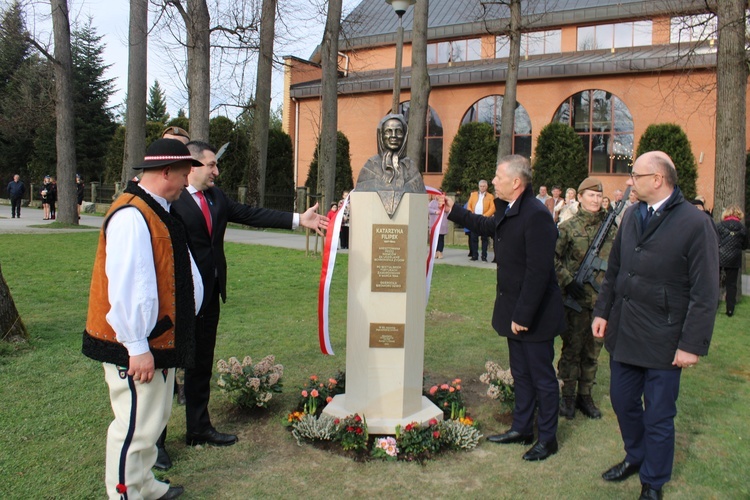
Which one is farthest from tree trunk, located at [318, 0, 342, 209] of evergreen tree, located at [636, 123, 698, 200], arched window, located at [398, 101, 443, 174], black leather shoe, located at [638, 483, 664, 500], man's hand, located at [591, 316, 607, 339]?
black leather shoe, located at [638, 483, 664, 500]

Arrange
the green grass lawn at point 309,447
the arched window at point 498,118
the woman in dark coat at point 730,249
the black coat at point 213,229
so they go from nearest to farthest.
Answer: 1. the green grass lawn at point 309,447
2. the black coat at point 213,229
3. the woman in dark coat at point 730,249
4. the arched window at point 498,118

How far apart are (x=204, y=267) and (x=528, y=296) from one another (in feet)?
7.64

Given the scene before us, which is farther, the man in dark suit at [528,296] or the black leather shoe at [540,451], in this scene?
the black leather shoe at [540,451]

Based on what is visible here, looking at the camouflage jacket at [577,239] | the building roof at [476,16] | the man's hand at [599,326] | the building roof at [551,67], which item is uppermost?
the building roof at [476,16]

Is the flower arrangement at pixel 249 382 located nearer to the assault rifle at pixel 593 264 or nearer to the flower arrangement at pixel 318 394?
the flower arrangement at pixel 318 394

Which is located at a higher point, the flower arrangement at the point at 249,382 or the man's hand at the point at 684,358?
the man's hand at the point at 684,358

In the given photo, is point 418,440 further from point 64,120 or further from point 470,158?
A: point 470,158

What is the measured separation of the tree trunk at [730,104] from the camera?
1114cm

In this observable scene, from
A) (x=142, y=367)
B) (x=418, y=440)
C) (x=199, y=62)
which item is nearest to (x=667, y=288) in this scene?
(x=418, y=440)

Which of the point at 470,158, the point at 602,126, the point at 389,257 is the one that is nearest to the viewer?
the point at 389,257

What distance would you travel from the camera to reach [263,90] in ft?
72.1

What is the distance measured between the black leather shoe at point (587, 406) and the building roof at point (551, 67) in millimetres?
16845

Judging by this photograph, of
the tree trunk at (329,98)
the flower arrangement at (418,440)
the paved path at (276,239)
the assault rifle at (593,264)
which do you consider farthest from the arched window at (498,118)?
the flower arrangement at (418,440)

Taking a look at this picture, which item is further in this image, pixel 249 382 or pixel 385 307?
pixel 249 382
